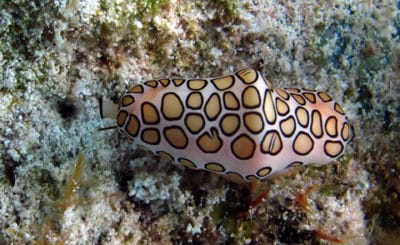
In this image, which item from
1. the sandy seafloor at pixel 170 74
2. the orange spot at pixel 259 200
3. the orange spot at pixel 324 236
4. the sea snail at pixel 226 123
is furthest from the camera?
the orange spot at pixel 324 236

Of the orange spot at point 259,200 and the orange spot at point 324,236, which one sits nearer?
the orange spot at point 259,200

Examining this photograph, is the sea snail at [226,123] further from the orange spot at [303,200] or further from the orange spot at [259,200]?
the orange spot at [303,200]

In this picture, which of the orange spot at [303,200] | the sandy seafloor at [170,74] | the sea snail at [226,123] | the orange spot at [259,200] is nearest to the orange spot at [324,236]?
the sandy seafloor at [170,74]

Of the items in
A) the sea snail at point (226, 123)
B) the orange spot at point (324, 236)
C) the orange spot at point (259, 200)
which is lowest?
the orange spot at point (324, 236)

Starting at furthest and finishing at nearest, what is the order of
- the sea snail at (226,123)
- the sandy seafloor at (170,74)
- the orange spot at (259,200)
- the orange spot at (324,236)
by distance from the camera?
1. the orange spot at (324,236)
2. the orange spot at (259,200)
3. the sandy seafloor at (170,74)
4. the sea snail at (226,123)

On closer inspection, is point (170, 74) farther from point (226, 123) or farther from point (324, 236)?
point (324, 236)

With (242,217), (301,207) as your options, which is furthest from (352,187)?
(242,217)

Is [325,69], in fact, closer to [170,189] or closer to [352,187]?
[352,187]

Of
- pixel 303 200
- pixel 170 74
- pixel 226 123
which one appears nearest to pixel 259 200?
pixel 303 200
